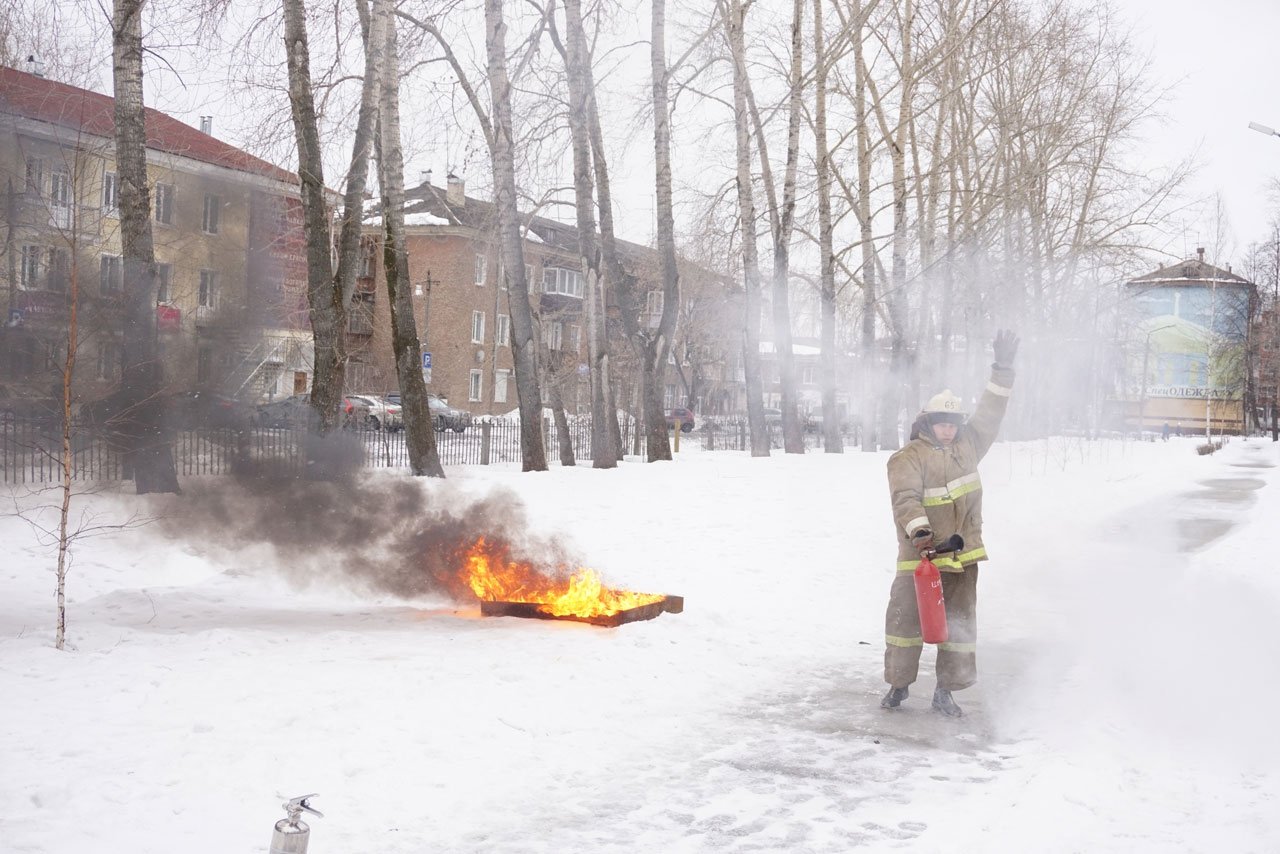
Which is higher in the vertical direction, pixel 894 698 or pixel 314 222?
pixel 314 222

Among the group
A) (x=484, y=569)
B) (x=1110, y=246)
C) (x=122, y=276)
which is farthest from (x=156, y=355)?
(x=1110, y=246)

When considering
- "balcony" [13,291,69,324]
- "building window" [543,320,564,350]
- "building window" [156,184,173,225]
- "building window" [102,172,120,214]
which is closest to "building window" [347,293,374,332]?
"building window" [102,172,120,214]

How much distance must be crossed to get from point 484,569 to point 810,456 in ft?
48.7

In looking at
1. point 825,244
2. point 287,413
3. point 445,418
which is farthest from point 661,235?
point 445,418

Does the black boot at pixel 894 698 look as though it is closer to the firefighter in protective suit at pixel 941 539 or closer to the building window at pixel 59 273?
the firefighter in protective suit at pixel 941 539

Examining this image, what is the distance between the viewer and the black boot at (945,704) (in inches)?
276

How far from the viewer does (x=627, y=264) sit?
184 ft

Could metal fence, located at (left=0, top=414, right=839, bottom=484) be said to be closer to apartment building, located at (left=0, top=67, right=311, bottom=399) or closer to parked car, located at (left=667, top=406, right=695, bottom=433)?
apartment building, located at (left=0, top=67, right=311, bottom=399)

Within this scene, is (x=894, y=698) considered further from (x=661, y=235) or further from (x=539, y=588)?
(x=661, y=235)

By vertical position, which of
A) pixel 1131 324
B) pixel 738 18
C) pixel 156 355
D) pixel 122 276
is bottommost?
pixel 156 355

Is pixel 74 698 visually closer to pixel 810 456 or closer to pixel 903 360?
pixel 810 456

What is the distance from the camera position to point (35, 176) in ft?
26.7

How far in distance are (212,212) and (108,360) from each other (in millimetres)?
1973

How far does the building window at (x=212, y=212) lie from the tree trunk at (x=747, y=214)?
14.9 m
